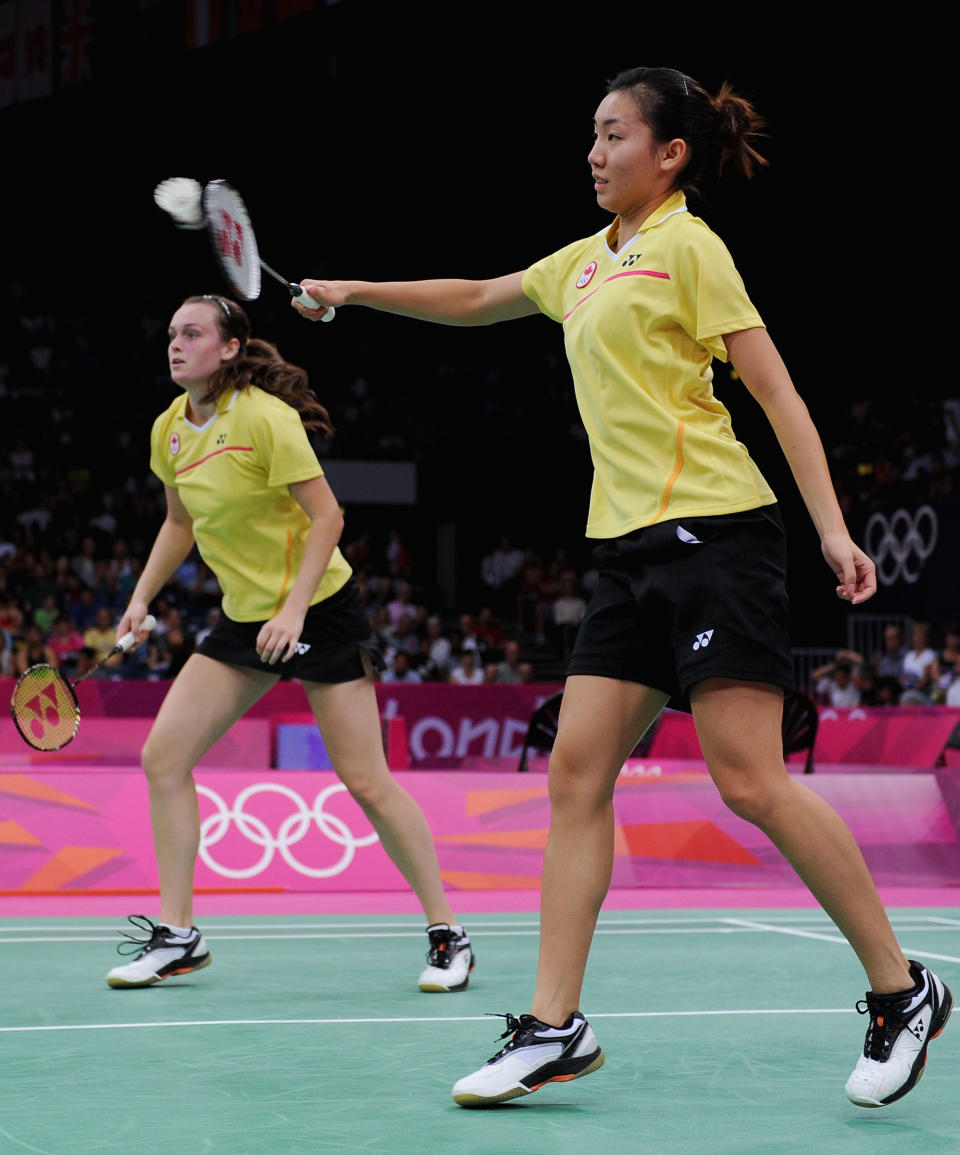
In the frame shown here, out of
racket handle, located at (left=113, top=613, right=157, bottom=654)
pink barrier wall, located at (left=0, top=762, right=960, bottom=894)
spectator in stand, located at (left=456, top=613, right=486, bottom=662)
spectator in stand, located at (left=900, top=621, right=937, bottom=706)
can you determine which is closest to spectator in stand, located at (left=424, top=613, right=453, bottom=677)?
spectator in stand, located at (left=456, top=613, right=486, bottom=662)

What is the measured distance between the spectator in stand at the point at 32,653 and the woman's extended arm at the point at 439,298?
10697mm

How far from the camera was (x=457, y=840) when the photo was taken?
24.6 feet

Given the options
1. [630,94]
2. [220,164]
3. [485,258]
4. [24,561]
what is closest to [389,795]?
[630,94]

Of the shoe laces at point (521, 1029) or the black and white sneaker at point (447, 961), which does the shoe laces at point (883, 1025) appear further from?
the black and white sneaker at point (447, 961)

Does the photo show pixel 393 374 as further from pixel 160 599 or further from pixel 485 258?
pixel 160 599

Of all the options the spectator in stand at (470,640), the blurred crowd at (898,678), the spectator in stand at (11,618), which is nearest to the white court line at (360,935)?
the blurred crowd at (898,678)

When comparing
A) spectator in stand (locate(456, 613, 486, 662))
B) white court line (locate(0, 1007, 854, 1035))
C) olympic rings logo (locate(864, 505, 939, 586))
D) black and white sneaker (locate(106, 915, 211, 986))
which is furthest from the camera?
olympic rings logo (locate(864, 505, 939, 586))

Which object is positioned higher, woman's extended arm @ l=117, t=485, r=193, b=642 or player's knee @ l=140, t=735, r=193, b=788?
woman's extended arm @ l=117, t=485, r=193, b=642

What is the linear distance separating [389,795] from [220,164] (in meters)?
17.5

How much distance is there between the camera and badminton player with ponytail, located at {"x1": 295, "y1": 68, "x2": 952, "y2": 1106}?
9.73ft

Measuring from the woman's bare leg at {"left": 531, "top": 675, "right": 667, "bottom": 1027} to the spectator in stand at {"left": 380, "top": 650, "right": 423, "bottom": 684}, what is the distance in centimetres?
1158

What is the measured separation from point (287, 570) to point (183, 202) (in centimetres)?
110

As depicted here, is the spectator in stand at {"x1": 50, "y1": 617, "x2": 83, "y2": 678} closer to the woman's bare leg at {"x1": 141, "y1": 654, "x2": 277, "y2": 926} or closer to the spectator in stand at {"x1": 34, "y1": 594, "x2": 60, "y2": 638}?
the spectator in stand at {"x1": 34, "y1": 594, "x2": 60, "y2": 638}

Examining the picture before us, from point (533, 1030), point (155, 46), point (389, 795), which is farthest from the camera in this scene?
point (155, 46)
